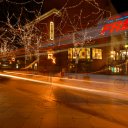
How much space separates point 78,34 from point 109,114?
2924 cm

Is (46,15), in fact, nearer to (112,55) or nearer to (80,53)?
(80,53)

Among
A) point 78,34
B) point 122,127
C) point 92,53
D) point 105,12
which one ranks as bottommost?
point 122,127

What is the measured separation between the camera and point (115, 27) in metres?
30.3

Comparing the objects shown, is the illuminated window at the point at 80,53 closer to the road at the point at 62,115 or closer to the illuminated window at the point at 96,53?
the illuminated window at the point at 96,53

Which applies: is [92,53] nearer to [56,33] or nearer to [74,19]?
[74,19]

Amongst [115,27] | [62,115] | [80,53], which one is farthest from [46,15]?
[62,115]

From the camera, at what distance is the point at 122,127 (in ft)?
24.3

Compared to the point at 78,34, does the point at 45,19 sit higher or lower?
higher

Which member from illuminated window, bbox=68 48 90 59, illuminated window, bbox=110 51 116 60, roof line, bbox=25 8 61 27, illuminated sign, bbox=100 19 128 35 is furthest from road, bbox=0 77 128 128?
roof line, bbox=25 8 61 27

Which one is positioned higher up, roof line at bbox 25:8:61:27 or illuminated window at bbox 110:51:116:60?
roof line at bbox 25:8:61:27

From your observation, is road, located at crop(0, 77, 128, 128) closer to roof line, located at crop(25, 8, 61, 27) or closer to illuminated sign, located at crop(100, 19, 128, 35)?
illuminated sign, located at crop(100, 19, 128, 35)

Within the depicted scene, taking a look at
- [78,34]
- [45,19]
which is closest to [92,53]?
[78,34]

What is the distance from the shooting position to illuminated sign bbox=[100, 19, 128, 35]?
93.9 ft

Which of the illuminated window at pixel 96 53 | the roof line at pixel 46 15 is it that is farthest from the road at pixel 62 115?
the roof line at pixel 46 15
